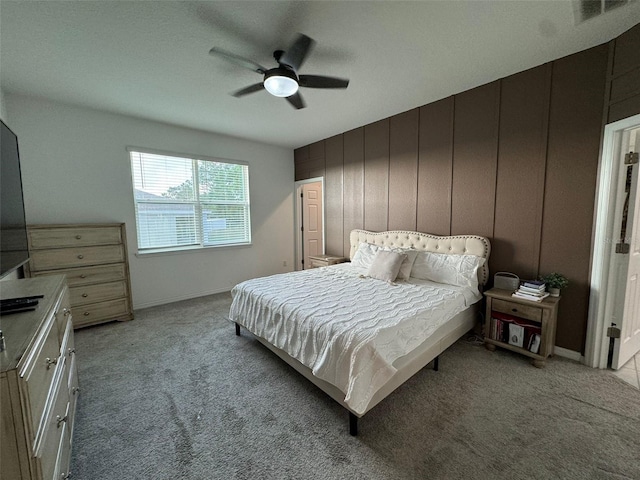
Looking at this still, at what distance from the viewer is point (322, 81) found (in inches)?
88.0

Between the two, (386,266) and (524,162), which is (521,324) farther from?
(524,162)

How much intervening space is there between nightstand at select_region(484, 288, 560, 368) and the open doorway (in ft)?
11.3

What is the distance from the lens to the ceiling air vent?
1.71 metres

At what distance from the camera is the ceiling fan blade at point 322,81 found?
219 centimetres

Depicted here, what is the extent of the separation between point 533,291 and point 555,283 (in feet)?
0.77

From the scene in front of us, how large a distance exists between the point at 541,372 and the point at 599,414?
1.57 ft

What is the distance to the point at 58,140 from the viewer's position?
10.4 feet

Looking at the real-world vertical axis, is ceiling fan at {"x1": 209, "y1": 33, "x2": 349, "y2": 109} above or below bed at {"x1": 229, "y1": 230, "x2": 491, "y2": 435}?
above

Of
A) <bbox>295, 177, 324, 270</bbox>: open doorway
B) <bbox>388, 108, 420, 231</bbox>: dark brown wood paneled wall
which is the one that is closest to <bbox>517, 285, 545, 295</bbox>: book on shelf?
<bbox>388, 108, 420, 231</bbox>: dark brown wood paneled wall

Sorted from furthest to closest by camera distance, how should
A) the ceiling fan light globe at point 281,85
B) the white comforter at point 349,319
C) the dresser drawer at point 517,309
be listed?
the dresser drawer at point 517,309 → the ceiling fan light globe at point 281,85 → the white comforter at point 349,319

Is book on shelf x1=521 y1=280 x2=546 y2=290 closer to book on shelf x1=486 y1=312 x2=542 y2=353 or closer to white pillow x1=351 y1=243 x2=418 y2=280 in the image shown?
book on shelf x1=486 y1=312 x2=542 y2=353

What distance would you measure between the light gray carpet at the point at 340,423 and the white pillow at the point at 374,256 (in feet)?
3.10

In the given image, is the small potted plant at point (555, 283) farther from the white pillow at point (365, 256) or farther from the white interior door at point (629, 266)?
the white pillow at point (365, 256)

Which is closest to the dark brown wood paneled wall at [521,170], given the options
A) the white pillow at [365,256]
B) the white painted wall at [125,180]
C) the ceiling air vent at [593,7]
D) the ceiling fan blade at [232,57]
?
the ceiling air vent at [593,7]
